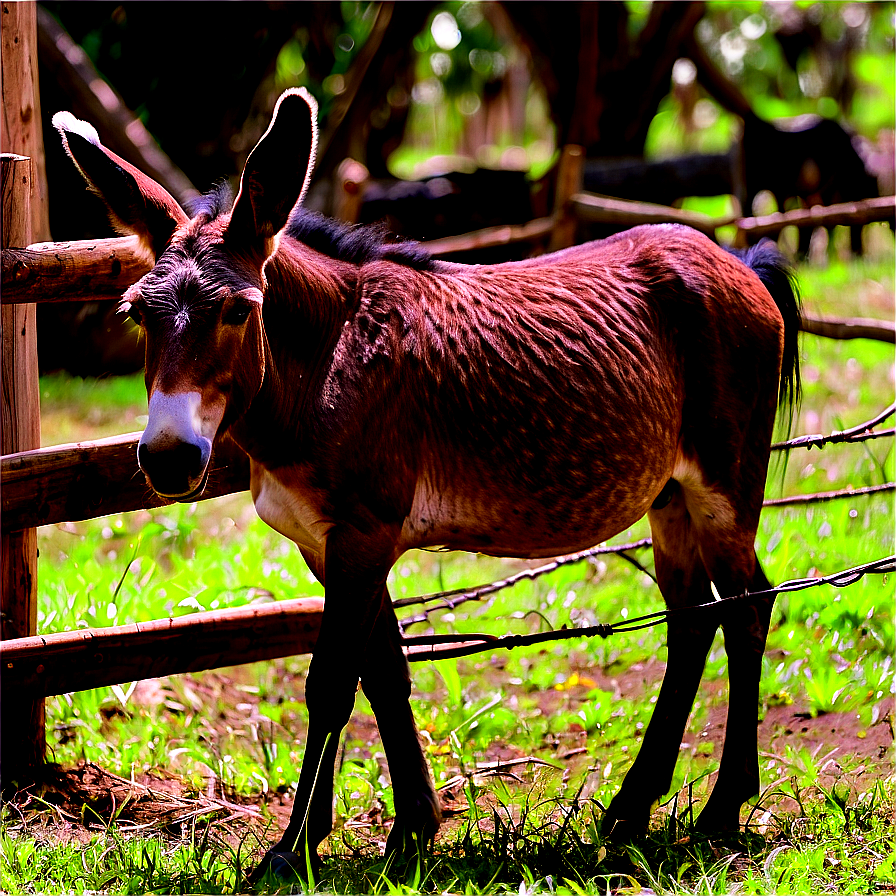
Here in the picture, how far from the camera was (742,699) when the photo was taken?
12.0ft

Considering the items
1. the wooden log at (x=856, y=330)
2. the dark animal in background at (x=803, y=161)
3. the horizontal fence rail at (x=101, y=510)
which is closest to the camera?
the horizontal fence rail at (x=101, y=510)

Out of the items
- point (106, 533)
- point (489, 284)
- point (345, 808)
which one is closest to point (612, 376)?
point (489, 284)

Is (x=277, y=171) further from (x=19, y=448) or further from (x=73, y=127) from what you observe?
(x=19, y=448)

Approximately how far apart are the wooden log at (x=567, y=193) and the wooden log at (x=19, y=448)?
200 inches

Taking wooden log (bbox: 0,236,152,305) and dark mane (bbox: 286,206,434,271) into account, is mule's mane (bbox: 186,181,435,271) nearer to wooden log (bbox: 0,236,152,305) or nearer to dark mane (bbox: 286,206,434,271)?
dark mane (bbox: 286,206,434,271)

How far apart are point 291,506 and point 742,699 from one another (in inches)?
72.6

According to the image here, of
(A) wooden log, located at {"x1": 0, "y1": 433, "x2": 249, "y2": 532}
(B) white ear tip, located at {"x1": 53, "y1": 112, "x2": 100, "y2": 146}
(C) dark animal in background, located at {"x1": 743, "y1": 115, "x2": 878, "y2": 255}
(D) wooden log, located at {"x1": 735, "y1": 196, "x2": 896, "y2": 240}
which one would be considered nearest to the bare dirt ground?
(A) wooden log, located at {"x1": 0, "y1": 433, "x2": 249, "y2": 532}

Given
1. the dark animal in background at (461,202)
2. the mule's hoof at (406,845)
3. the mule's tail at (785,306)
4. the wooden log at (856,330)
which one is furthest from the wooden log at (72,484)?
the dark animal in background at (461,202)

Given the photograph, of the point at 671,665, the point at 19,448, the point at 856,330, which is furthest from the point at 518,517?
the point at 856,330

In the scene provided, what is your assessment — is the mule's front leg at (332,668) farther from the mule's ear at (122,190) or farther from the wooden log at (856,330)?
the wooden log at (856,330)

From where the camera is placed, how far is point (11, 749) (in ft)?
12.0

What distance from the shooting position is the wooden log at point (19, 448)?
3.50 m

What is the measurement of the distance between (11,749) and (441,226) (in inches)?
345

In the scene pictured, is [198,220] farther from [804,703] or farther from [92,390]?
[92,390]
